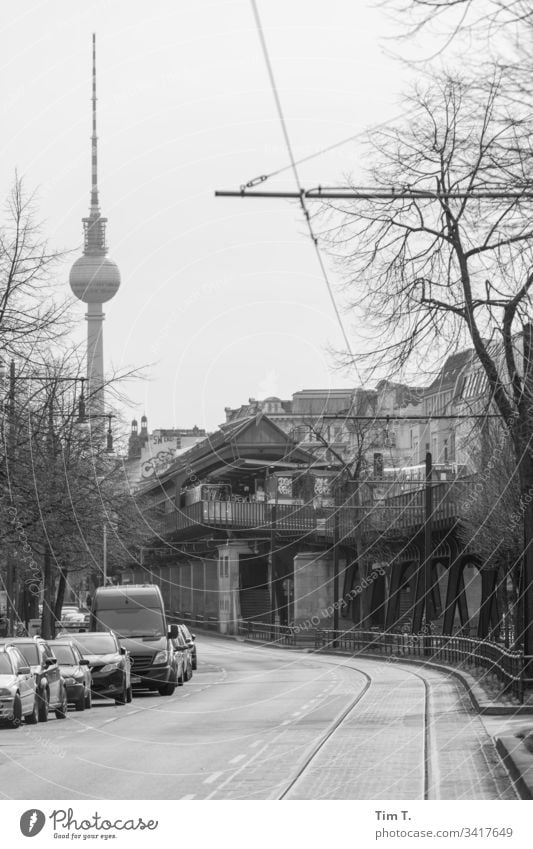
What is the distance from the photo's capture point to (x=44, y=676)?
32.9 metres

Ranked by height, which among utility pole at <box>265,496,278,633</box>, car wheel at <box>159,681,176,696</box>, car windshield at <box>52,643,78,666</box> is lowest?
car wheel at <box>159,681,176,696</box>

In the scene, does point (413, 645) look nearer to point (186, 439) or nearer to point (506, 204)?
point (506, 204)

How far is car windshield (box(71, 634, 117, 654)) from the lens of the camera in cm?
4047

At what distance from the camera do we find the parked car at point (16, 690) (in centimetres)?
2953

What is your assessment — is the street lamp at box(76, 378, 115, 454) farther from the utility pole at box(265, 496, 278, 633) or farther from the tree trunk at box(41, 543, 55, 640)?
the utility pole at box(265, 496, 278, 633)

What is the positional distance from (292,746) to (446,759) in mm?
3592

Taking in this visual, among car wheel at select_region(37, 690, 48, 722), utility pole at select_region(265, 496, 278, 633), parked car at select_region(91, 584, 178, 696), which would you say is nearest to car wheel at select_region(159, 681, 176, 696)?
parked car at select_region(91, 584, 178, 696)

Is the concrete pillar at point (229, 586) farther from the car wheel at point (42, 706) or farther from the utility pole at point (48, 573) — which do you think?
the car wheel at point (42, 706)

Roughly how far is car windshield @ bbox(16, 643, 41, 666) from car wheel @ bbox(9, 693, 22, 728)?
2.99 meters

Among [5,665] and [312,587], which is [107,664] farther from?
[312,587]

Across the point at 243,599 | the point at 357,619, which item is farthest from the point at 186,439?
the point at 357,619

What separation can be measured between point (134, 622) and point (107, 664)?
5917mm

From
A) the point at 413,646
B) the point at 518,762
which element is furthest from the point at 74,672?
the point at 413,646

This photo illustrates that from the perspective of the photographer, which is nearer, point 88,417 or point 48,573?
point 88,417
